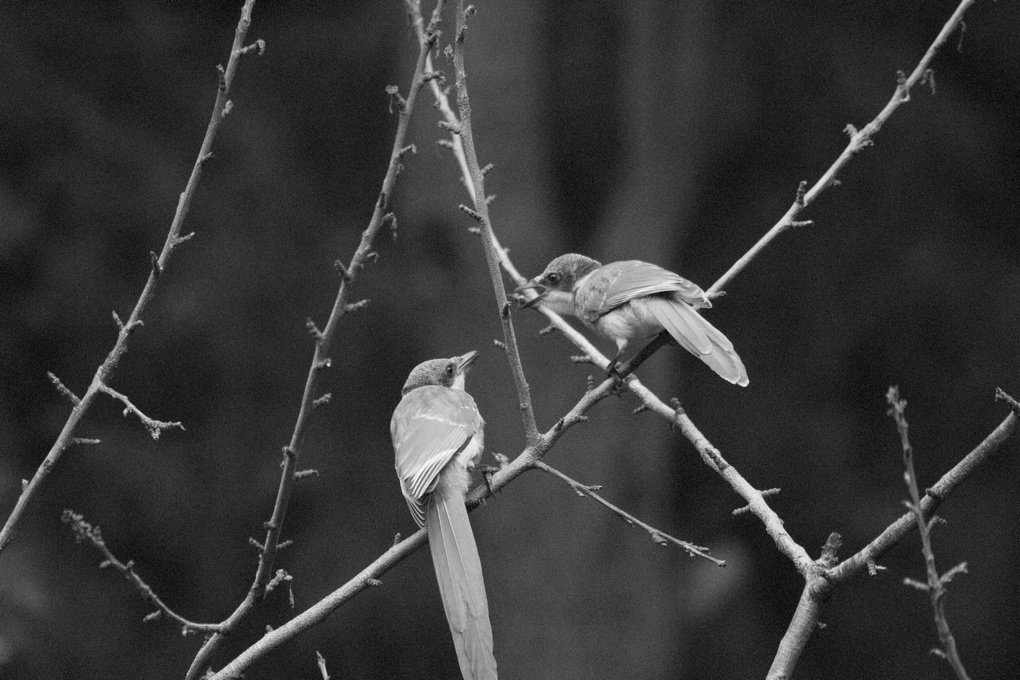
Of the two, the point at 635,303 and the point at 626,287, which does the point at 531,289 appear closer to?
the point at 626,287

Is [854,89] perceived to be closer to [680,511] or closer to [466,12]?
[680,511]

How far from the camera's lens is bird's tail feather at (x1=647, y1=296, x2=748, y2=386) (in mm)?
3273

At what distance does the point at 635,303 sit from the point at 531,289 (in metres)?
1.12

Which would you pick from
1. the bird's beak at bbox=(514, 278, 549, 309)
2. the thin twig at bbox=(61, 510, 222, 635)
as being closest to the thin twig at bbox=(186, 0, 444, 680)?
the thin twig at bbox=(61, 510, 222, 635)

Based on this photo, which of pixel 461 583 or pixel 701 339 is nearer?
pixel 461 583

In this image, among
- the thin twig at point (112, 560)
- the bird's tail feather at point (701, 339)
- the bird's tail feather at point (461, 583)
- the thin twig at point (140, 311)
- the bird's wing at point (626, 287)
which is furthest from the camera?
the bird's wing at point (626, 287)

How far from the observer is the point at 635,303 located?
3812mm

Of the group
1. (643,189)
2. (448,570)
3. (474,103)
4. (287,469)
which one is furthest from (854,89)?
(287,469)

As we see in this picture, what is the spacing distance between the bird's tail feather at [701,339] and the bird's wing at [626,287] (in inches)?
3.2

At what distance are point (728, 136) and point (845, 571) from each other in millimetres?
6088

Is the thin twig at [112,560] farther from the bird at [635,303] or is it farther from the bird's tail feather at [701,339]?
the bird's tail feather at [701,339]

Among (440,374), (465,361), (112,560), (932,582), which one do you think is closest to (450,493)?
(112,560)

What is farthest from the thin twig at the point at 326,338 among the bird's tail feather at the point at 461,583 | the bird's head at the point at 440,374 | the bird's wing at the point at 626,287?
the bird's head at the point at 440,374

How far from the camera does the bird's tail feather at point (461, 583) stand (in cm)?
285
